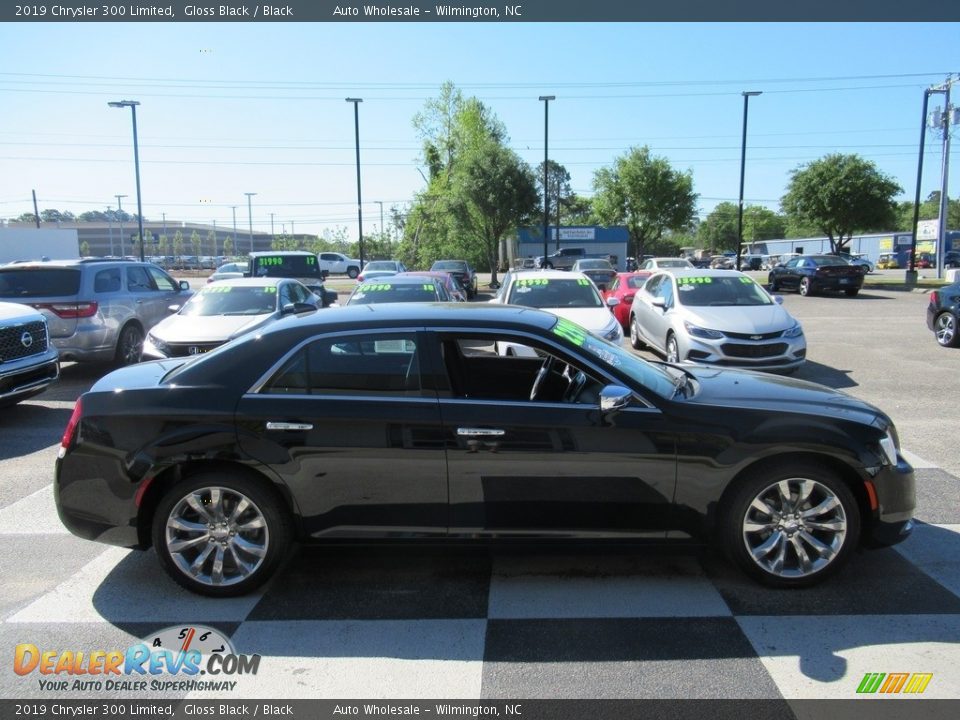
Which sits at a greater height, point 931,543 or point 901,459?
point 901,459

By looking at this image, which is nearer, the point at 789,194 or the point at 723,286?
the point at 723,286

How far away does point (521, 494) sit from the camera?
12.3 feet

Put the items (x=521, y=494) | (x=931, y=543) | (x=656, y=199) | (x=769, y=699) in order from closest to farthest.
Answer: (x=769, y=699) < (x=521, y=494) < (x=931, y=543) < (x=656, y=199)

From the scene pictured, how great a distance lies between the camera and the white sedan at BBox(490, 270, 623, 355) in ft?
34.3

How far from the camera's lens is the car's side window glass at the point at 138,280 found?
38.2 ft

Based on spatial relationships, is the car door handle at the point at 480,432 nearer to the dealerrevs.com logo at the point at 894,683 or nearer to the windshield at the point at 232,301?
the dealerrevs.com logo at the point at 894,683

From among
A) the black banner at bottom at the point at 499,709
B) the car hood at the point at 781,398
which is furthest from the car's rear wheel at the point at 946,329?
the black banner at bottom at the point at 499,709

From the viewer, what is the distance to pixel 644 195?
4406cm

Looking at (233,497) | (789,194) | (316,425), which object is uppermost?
(789,194)

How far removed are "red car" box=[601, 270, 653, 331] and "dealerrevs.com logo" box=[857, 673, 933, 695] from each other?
12167 millimetres

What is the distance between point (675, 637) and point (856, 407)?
178 centimetres

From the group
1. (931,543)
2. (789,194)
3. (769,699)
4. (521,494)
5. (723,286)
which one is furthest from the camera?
(789,194)

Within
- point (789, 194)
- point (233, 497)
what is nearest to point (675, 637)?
point (233, 497)

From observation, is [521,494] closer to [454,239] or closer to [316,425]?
[316,425]
